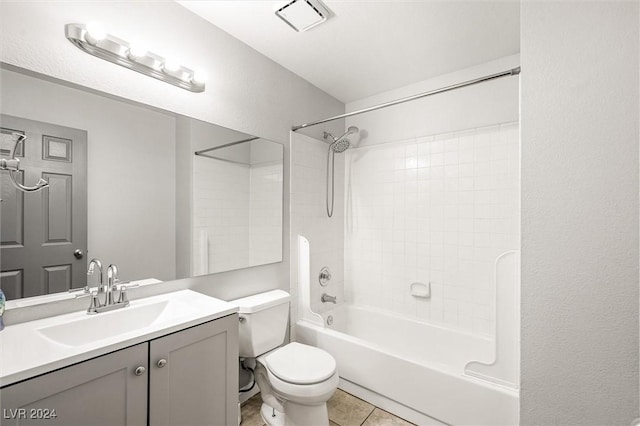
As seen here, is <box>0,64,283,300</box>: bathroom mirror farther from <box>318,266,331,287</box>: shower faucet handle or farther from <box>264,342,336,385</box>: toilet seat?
<box>318,266,331,287</box>: shower faucet handle

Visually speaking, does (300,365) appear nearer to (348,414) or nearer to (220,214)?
(348,414)

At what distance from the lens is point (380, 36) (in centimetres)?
194

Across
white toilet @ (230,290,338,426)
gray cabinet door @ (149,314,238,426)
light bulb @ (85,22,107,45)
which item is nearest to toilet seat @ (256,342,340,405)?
white toilet @ (230,290,338,426)

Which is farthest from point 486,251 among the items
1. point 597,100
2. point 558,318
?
point 597,100

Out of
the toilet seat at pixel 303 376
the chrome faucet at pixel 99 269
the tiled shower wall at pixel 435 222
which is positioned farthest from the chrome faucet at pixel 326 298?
the chrome faucet at pixel 99 269

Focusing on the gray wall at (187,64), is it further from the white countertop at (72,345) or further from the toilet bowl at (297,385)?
the toilet bowl at (297,385)

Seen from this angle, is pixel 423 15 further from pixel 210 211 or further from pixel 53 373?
pixel 53 373

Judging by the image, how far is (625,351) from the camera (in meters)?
1.04

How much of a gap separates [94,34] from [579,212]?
2.12 m

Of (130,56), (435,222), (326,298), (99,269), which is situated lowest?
(326,298)

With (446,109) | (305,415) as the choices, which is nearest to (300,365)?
(305,415)

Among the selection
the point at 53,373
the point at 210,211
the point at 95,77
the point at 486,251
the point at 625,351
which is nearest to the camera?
the point at 53,373

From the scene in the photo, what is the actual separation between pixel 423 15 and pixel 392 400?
2.39 m

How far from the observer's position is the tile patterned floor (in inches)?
72.4
